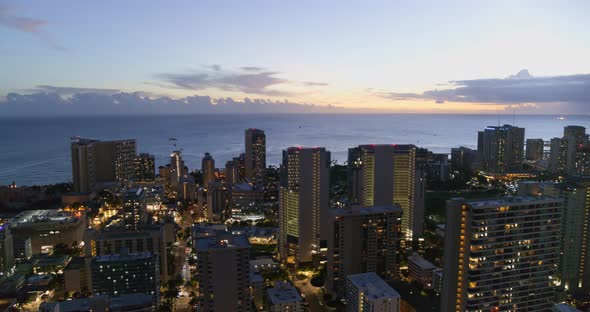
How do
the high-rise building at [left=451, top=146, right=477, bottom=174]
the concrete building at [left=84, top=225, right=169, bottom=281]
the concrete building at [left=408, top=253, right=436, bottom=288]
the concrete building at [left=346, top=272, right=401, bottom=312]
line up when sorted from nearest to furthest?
the concrete building at [left=346, top=272, right=401, bottom=312], the concrete building at [left=408, top=253, right=436, bottom=288], the concrete building at [left=84, top=225, right=169, bottom=281], the high-rise building at [left=451, top=146, right=477, bottom=174]

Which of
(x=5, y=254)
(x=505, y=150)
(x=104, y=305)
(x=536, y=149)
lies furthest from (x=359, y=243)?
(x=536, y=149)

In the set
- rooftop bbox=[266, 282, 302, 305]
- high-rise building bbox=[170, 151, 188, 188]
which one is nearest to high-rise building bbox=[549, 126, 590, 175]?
rooftop bbox=[266, 282, 302, 305]

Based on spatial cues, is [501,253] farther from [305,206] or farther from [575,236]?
[305,206]

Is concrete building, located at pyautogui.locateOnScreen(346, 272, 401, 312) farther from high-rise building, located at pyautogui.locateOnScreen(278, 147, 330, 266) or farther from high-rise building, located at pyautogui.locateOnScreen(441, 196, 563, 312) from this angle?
high-rise building, located at pyautogui.locateOnScreen(278, 147, 330, 266)

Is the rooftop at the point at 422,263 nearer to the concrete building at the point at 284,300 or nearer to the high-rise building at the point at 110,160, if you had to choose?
the concrete building at the point at 284,300

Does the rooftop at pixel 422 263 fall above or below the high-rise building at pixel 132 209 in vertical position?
below

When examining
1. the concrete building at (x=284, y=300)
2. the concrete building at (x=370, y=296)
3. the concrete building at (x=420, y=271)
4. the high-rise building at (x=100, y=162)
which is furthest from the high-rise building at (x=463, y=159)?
the concrete building at (x=284, y=300)

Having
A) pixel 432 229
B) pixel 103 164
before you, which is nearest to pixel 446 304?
pixel 432 229
